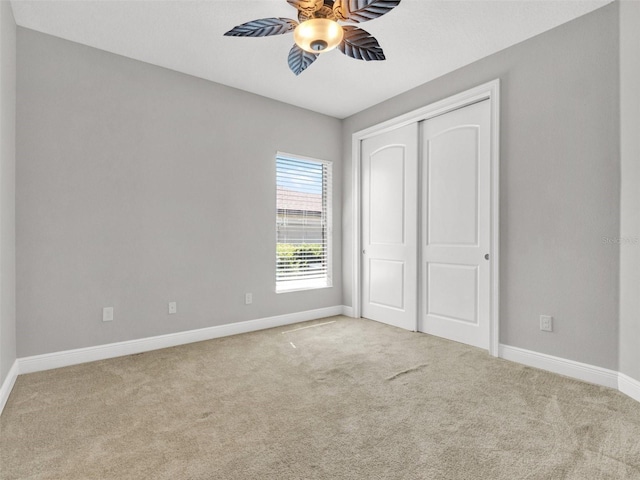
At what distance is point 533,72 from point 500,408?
259cm

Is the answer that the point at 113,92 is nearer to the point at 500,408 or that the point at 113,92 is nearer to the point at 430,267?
the point at 430,267

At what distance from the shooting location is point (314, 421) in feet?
6.47

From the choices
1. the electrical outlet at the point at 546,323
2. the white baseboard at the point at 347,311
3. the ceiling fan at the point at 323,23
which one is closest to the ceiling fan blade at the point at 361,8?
the ceiling fan at the point at 323,23

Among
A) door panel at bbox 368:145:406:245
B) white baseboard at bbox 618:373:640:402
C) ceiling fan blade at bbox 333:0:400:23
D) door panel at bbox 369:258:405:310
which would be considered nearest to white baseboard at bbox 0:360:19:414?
ceiling fan blade at bbox 333:0:400:23

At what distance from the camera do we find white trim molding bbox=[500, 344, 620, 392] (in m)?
2.44

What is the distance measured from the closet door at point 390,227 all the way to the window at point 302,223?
0.53 meters

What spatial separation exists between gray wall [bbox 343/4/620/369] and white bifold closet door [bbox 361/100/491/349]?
262 mm

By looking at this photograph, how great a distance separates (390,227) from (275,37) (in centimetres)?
232

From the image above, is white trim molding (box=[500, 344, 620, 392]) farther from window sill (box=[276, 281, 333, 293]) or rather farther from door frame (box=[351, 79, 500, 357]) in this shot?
window sill (box=[276, 281, 333, 293])

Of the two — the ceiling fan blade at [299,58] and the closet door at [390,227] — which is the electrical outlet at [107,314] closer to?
the ceiling fan blade at [299,58]

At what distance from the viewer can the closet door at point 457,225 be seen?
126 inches

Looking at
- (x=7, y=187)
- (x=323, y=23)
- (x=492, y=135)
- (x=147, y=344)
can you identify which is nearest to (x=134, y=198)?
(x=7, y=187)

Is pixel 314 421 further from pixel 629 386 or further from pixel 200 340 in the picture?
pixel 629 386

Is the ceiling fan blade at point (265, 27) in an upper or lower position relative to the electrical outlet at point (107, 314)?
upper
